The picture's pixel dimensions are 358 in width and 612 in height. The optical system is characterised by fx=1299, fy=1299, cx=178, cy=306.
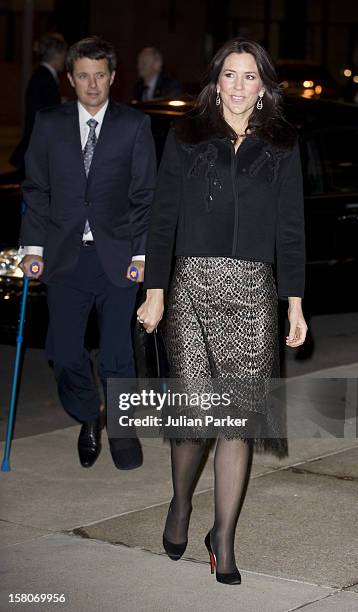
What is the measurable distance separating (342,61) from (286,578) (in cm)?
4612

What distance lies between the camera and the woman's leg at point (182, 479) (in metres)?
4.81

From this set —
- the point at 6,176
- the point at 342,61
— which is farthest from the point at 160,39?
the point at 6,176

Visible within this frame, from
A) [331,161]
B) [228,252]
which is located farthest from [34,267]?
[331,161]

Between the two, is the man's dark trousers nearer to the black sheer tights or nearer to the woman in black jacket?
the woman in black jacket

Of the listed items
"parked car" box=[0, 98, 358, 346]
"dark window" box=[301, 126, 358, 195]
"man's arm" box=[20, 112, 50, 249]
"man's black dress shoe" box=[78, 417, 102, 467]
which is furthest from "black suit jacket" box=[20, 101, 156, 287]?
"dark window" box=[301, 126, 358, 195]

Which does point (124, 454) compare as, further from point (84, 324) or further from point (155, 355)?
point (155, 355)

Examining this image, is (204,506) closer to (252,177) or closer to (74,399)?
(74,399)

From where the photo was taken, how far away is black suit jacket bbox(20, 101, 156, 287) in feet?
19.9

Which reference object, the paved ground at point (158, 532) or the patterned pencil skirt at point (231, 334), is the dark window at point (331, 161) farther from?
the patterned pencil skirt at point (231, 334)

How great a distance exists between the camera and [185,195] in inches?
188

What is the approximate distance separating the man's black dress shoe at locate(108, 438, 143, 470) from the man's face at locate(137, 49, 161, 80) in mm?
8442

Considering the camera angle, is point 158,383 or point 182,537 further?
point 158,383

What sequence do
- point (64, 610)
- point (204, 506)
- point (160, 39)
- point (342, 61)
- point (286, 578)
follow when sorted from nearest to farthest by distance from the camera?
1. point (64, 610)
2. point (286, 578)
3. point (204, 506)
4. point (160, 39)
5. point (342, 61)

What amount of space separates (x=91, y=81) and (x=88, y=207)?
1.97 ft
